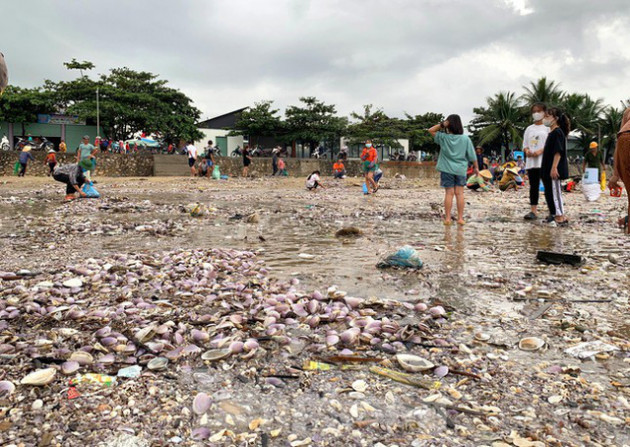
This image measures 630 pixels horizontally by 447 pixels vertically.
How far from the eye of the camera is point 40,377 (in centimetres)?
202

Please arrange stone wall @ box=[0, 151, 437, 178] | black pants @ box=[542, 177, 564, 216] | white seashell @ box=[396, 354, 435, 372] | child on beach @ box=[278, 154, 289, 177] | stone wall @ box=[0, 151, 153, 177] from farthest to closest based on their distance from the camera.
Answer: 1. child on beach @ box=[278, 154, 289, 177]
2. stone wall @ box=[0, 151, 437, 178]
3. stone wall @ box=[0, 151, 153, 177]
4. black pants @ box=[542, 177, 564, 216]
5. white seashell @ box=[396, 354, 435, 372]

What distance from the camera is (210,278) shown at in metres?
3.76

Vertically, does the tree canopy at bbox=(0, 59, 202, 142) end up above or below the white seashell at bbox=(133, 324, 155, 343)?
above

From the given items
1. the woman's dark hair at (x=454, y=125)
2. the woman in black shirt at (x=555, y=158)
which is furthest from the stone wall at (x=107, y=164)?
the woman in black shirt at (x=555, y=158)

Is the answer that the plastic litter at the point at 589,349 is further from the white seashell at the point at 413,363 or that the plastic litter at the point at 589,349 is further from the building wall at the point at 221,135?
the building wall at the point at 221,135

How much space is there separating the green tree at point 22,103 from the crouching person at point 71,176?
30.0m

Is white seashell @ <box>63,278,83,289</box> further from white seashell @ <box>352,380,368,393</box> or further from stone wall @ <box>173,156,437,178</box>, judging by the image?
stone wall @ <box>173,156,437,178</box>

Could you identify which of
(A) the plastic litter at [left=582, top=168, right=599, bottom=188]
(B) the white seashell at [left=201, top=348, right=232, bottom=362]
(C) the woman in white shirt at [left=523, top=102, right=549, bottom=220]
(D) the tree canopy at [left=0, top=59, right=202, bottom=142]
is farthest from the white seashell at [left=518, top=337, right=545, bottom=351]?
(D) the tree canopy at [left=0, top=59, right=202, bottom=142]

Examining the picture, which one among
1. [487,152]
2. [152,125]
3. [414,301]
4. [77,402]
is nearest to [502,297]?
[414,301]

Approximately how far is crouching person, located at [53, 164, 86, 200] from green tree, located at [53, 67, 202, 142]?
2639 cm

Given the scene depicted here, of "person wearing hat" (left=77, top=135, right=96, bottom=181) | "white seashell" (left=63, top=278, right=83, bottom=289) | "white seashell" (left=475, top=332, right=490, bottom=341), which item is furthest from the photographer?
"person wearing hat" (left=77, top=135, right=96, bottom=181)

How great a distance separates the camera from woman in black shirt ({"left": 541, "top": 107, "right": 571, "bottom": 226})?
7016mm

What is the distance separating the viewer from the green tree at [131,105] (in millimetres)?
35812

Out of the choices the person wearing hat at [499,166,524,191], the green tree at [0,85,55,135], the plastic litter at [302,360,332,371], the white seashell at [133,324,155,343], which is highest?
the green tree at [0,85,55,135]
